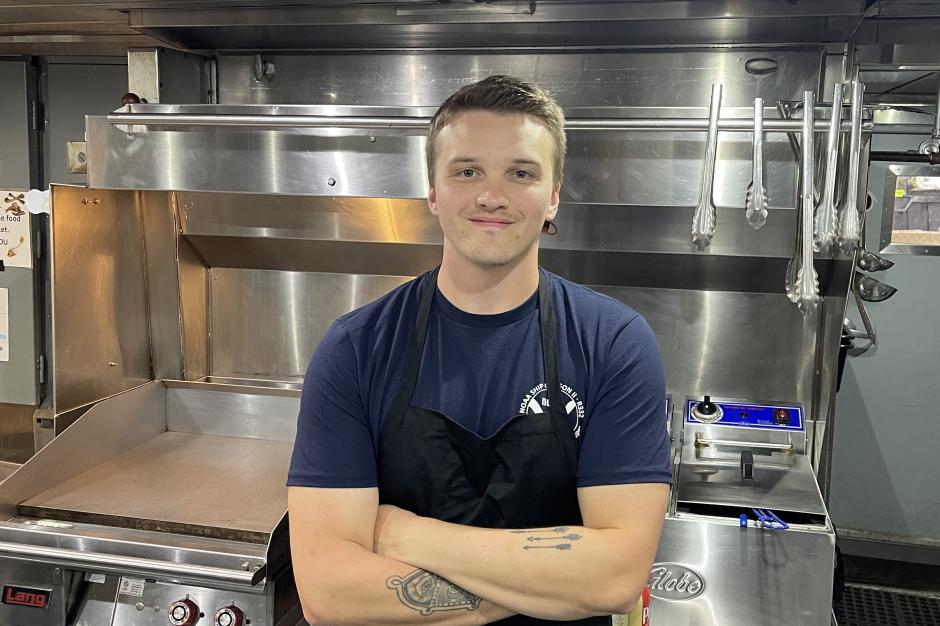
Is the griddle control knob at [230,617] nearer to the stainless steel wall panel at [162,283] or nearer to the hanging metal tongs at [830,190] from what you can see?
the stainless steel wall panel at [162,283]

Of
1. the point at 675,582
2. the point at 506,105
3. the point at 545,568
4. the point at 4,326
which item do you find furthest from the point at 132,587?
the point at 4,326

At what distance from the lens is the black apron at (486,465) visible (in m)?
1.31

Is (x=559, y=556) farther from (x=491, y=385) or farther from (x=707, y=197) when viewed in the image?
(x=707, y=197)

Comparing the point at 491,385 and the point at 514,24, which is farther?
the point at 514,24

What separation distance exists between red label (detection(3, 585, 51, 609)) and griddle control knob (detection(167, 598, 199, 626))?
1.04 ft

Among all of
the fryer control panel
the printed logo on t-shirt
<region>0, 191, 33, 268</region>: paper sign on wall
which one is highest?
<region>0, 191, 33, 268</region>: paper sign on wall

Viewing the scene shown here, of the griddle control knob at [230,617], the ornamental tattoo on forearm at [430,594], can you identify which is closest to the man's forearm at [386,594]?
the ornamental tattoo on forearm at [430,594]

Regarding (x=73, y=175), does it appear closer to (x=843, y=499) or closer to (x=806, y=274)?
(x=806, y=274)

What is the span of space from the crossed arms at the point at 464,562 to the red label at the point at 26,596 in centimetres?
101

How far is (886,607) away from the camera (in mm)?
3330

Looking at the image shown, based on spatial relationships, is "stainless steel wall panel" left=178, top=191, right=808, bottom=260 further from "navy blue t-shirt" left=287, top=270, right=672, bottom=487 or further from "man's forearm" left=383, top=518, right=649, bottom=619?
"man's forearm" left=383, top=518, right=649, bottom=619

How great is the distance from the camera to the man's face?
4.16 feet

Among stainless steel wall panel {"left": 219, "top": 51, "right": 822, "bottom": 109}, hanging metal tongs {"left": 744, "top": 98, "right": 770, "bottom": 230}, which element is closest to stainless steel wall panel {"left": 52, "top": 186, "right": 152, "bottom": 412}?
stainless steel wall panel {"left": 219, "top": 51, "right": 822, "bottom": 109}

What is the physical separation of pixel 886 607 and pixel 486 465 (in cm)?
278
